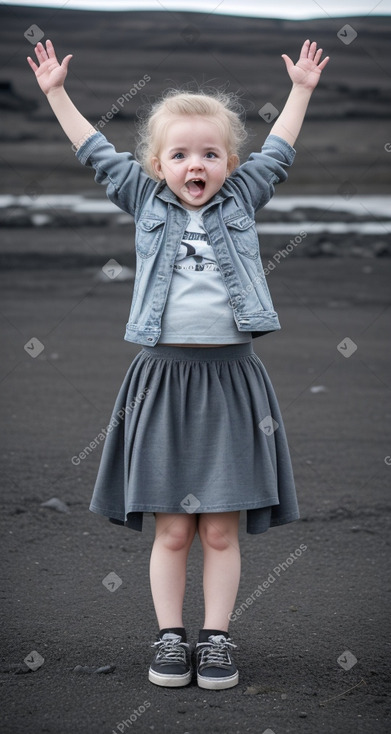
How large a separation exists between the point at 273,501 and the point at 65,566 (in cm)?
107

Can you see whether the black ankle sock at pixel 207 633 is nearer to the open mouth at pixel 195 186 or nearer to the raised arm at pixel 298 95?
the open mouth at pixel 195 186

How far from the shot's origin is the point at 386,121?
15.5 metres

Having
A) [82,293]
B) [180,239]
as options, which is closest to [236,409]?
[180,239]

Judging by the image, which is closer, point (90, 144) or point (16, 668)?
point (16, 668)

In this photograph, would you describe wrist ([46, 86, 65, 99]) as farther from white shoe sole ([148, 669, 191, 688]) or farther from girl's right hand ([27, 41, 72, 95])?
white shoe sole ([148, 669, 191, 688])

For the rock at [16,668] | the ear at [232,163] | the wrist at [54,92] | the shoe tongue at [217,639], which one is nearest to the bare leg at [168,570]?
the shoe tongue at [217,639]

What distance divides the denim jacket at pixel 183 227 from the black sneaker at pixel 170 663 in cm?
81

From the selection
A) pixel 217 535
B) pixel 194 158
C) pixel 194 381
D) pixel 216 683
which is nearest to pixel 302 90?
pixel 194 158

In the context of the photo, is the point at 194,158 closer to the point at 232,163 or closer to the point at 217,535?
the point at 232,163

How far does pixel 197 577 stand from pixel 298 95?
5.29ft

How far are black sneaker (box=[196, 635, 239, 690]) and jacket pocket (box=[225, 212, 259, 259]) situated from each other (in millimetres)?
1053

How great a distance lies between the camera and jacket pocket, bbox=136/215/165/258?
2730mm

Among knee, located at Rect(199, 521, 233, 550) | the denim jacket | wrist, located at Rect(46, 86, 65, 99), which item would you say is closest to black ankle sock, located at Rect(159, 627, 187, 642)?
knee, located at Rect(199, 521, 233, 550)

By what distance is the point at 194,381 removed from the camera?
2693mm
